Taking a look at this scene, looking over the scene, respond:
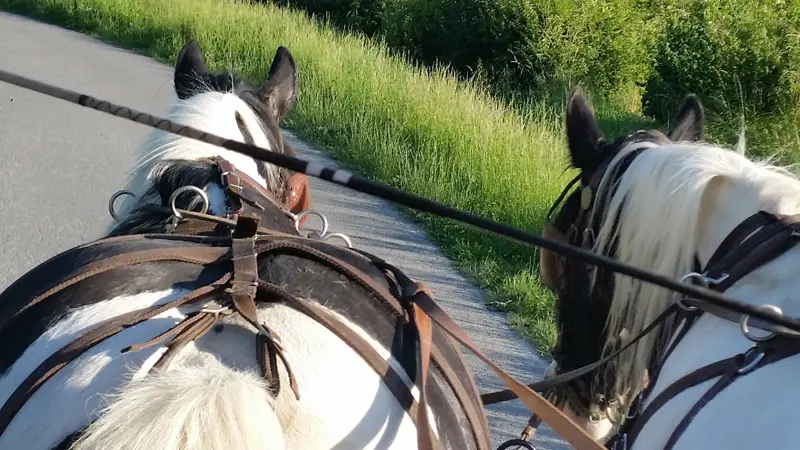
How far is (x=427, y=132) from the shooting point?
748 centimetres

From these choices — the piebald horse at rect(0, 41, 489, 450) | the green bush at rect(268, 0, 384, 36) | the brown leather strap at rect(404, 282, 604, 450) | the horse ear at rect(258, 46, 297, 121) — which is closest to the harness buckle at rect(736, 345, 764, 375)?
the brown leather strap at rect(404, 282, 604, 450)

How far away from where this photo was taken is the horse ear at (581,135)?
2570 mm

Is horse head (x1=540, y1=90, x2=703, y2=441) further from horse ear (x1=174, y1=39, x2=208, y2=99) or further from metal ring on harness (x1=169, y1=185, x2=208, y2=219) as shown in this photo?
horse ear (x1=174, y1=39, x2=208, y2=99)

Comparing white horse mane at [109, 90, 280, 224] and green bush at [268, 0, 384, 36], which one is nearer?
white horse mane at [109, 90, 280, 224]

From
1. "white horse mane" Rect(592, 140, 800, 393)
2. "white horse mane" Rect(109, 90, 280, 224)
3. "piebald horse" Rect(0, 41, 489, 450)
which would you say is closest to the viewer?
"piebald horse" Rect(0, 41, 489, 450)

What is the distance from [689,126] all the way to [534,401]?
1280 mm

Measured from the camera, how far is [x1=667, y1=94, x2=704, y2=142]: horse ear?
2645 millimetres

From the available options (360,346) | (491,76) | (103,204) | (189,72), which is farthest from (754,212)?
(491,76)

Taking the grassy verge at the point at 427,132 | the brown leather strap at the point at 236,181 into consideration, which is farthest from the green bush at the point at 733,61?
the brown leather strap at the point at 236,181

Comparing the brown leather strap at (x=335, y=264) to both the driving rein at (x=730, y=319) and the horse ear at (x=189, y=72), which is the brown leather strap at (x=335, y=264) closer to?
the driving rein at (x=730, y=319)

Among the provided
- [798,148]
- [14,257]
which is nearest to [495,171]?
[14,257]

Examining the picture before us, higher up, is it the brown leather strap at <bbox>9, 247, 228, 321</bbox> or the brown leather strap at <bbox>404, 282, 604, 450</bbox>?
the brown leather strap at <bbox>9, 247, 228, 321</bbox>

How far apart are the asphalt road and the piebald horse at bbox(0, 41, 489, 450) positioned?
4.78 ft

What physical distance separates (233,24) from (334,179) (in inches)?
426
